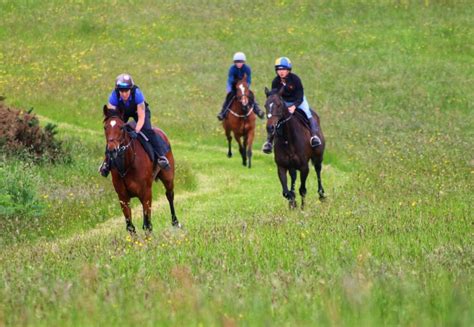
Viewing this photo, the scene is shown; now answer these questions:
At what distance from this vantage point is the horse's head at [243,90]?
85.8 ft

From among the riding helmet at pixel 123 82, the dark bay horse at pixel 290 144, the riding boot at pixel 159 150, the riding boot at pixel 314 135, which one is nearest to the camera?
the riding helmet at pixel 123 82

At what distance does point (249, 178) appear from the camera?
25.0 metres

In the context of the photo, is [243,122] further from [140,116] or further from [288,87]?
[140,116]

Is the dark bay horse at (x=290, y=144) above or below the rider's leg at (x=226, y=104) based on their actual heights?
above

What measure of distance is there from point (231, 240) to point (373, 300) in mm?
4755

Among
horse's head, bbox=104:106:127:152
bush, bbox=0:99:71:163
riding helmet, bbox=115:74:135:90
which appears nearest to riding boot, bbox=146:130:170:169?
riding helmet, bbox=115:74:135:90

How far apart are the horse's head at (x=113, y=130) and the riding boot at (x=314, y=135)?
17.0 ft

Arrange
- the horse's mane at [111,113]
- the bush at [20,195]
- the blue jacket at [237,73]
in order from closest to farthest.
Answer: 1. the horse's mane at [111,113]
2. the bush at [20,195]
3. the blue jacket at [237,73]

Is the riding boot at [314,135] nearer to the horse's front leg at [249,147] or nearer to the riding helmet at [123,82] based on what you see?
the riding helmet at [123,82]

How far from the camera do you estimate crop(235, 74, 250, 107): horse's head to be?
85.8 feet

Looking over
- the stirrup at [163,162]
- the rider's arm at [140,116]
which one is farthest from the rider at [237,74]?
the rider's arm at [140,116]

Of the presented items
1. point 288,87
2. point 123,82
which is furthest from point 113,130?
point 288,87

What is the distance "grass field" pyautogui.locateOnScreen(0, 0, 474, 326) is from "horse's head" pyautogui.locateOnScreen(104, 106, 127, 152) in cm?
159

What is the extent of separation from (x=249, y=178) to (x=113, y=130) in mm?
11847
